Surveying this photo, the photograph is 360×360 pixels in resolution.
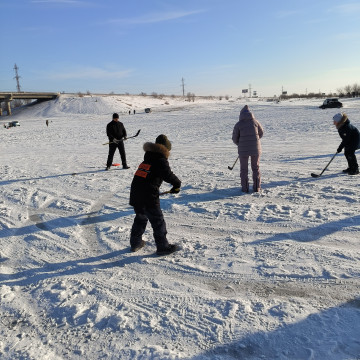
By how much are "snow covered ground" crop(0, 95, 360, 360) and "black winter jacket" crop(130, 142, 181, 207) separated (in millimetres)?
811

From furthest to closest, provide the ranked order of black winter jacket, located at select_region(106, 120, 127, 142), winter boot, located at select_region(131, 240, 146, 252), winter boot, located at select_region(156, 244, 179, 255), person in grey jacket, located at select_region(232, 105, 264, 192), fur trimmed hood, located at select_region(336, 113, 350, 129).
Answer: black winter jacket, located at select_region(106, 120, 127, 142) < fur trimmed hood, located at select_region(336, 113, 350, 129) < person in grey jacket, located at select_region(232, 105, 264, 192) < winter boot, located at select_region(131, 240, 146, 252) < winter boot, located at select_region(156, 244, 179, 255)

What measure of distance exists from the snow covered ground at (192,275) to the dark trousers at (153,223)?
235mm

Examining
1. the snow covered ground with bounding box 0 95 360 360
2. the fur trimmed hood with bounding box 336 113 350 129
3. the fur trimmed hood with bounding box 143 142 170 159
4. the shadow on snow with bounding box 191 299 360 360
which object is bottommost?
the shadow on snow with bounding box 191 299 360 360

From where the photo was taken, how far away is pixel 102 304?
3.17 metres

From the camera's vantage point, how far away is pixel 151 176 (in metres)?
3.91

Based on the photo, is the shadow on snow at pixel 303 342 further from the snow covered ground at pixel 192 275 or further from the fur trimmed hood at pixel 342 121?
the fur trimmed hood at pixel 342 121

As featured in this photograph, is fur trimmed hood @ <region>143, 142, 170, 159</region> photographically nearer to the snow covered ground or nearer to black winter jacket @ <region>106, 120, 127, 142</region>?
the snow covered ground

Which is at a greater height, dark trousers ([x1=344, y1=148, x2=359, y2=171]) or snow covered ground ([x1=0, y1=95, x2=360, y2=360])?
dark trousers ([x1=344, y1=148, x2=359, y2=171])

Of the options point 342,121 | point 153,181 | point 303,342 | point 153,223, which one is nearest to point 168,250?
point 153,223

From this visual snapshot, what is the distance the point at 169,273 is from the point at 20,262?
2027 millimetres

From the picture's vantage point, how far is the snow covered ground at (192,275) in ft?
8.61

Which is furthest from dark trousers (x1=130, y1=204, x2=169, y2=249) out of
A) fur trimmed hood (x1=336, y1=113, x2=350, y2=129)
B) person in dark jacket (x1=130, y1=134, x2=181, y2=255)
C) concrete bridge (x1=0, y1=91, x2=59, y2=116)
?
concrete bridge (x1=0, y1=91, x2=59, y2=116)

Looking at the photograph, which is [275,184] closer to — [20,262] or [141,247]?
[141,247]

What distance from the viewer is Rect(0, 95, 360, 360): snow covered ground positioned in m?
2.62
